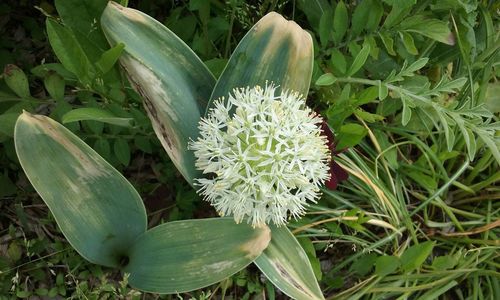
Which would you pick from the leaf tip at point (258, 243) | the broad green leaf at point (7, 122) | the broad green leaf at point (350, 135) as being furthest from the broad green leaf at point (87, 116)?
the broad green leaf at point (350, 135)

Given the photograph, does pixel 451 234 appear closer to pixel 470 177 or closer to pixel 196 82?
pixel 470 177

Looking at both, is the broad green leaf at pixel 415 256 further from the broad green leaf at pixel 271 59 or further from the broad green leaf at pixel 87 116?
the broad green leaf at pixel 87 116

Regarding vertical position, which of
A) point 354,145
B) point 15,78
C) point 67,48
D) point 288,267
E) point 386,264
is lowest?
point 386,264

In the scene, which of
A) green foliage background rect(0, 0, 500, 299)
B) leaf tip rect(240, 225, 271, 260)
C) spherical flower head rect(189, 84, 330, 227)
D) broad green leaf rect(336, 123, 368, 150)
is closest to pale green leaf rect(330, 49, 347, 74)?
green foliage background rect(0, 0, 500, 299)

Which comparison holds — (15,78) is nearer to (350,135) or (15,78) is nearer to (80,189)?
(80,189)

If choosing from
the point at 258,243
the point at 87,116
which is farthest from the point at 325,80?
the point at 87,116

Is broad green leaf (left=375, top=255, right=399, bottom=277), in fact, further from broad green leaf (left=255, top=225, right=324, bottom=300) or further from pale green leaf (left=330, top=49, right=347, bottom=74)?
pale green leaf (left=330, top=49, right=347, bottom=74)
